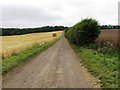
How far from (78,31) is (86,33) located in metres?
1.25

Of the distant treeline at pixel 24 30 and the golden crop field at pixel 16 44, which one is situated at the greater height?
the distant treeline at pixel 24 30

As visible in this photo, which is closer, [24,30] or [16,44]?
[16,44]

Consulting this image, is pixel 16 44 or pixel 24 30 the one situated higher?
pixel 24 30

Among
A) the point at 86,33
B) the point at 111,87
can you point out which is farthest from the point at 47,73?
the point at 86,33

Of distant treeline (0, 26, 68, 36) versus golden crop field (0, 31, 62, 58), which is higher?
distant treeline (0, 26, 68, 36)

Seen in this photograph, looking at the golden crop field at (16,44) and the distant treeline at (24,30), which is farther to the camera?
the distant treeline at (24,30)

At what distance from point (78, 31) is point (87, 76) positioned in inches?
843

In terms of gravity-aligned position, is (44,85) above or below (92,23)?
below

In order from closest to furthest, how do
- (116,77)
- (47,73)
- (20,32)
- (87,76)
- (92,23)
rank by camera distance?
1. (116,77)
2. (87,76)
3. (47,73)
4. (92,23)
5. (20,32)

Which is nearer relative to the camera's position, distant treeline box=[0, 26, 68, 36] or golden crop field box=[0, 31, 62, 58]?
golden crop field box=[0, 31, 62, 58]

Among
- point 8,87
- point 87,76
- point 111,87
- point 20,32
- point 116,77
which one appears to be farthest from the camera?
point 20,32

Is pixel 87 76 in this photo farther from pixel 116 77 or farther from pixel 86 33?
pixel 86 33

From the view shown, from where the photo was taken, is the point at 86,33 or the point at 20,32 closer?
the point at 86,33

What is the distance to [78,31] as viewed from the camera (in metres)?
35.5
